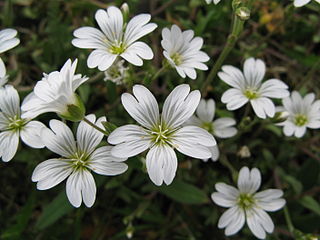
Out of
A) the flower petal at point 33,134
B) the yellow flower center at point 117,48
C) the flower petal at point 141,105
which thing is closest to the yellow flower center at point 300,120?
the flower petal at point 141,105

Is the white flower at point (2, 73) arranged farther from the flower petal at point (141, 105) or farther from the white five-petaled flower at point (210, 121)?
the white five-petaled flower at point (210, 121)

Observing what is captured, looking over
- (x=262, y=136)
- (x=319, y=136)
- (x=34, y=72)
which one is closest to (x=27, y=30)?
(x=34, y=72)

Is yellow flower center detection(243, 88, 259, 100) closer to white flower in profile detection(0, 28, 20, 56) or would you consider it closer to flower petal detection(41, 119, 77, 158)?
flower petal detection(41, 119, 77, 158)

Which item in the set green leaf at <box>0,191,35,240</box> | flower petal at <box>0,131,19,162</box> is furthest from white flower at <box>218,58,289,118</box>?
green leaf at <box>0,191,35,240</box>

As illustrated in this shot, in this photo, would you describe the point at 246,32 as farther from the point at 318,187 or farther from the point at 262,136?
the point at 318,187

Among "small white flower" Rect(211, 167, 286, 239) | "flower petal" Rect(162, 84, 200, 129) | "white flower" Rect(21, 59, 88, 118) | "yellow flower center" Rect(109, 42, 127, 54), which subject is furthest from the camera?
"small white flower" Rect(211, 167, 286, 239)

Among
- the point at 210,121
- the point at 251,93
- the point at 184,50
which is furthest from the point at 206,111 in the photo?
the point at 184,50

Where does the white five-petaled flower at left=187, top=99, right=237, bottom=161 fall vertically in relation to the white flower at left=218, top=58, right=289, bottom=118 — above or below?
below
